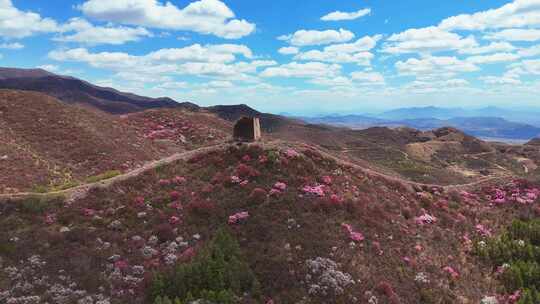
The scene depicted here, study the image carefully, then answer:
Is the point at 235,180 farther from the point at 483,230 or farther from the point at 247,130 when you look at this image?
the point at 483,230

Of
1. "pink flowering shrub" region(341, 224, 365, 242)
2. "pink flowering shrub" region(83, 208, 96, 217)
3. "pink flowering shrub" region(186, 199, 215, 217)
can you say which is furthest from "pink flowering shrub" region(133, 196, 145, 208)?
"pink flowering shrub" region(341, 224, 365, 242)

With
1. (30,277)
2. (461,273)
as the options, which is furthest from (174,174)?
(461,273)

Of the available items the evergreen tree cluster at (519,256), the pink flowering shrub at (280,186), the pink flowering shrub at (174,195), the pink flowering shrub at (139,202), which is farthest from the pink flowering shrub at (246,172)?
the evergreen tree cluster at (519,256)

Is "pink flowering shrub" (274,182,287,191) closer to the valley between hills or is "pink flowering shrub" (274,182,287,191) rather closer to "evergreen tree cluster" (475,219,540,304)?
the valley between hills

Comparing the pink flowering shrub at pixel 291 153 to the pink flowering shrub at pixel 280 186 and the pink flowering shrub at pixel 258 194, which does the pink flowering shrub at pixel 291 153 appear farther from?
the pink flowering shrub at pixel 258 194

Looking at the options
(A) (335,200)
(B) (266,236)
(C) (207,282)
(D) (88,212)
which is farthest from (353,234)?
(D) (88,212)

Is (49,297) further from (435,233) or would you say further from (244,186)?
(435,233)
